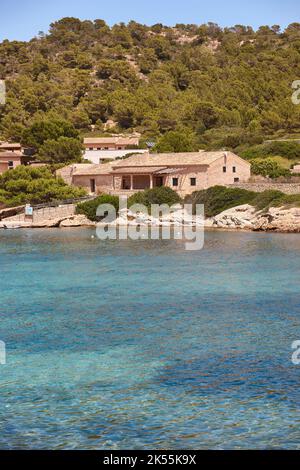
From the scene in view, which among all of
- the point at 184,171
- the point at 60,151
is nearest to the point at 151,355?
the point at 184,171

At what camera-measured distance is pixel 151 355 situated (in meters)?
14.5

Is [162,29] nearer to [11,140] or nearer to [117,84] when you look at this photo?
[117,84]

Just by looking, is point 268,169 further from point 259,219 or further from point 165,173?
point 259,219

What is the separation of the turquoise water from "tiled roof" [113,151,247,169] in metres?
21.9

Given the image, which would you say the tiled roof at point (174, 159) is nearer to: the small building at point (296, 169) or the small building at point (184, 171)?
the small building at point (184, 171)

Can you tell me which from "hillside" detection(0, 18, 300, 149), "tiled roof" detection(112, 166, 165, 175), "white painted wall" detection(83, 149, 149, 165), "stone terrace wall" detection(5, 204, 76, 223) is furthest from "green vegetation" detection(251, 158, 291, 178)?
"white painted wall" detection(83, 149, 149, 165)

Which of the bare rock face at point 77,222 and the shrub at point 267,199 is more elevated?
the shrub at point 267,199

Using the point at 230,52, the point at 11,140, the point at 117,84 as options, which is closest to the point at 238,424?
the point at 11,140

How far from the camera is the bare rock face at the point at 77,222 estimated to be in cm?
4778

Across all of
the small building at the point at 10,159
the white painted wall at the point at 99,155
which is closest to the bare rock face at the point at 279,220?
the small building at the point at 10,159

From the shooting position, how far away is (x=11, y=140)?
233ft

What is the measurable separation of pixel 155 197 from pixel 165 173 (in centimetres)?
267

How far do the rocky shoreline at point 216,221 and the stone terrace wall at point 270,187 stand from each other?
85.6 inches

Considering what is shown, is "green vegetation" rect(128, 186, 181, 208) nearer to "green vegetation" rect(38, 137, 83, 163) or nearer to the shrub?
the shrub
